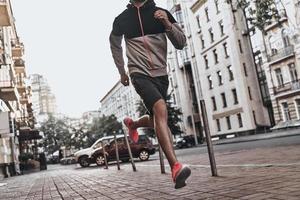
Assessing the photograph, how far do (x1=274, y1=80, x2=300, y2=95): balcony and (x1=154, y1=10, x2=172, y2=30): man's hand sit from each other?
106ft

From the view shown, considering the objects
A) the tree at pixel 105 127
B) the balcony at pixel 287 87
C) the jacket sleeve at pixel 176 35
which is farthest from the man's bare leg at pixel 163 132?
the tree at pixel 105 127

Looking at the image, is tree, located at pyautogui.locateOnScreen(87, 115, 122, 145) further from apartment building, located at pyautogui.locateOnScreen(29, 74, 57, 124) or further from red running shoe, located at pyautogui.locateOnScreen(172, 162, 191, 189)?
apartment building, located at pyautogui.locateOnScreen(29, 74, 57, 124)

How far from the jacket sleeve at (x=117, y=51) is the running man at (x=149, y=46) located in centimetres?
1

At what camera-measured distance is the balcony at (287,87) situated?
33812 mm

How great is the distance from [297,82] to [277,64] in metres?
3.00

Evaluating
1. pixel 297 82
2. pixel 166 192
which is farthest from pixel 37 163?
pixel 166 192

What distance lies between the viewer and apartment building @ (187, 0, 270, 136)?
39.3 metres

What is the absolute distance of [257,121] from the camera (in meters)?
38.6

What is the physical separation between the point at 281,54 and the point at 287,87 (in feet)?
10.4

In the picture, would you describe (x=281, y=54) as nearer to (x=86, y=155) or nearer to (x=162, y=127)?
(x=86, y=155)

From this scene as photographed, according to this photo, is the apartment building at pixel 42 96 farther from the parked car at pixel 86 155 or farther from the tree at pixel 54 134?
the parked car at pixel 86 155

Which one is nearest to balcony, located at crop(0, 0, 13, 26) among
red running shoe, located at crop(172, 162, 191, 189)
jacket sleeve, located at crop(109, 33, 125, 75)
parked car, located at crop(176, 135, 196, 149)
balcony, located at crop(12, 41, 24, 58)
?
jacket sleeve, located at crop(109, 33, 125, 75)

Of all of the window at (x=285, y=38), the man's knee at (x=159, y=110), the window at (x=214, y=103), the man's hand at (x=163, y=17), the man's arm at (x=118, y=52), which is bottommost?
the man's knee at (x=159, y=110)

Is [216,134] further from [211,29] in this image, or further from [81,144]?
[81,144]
